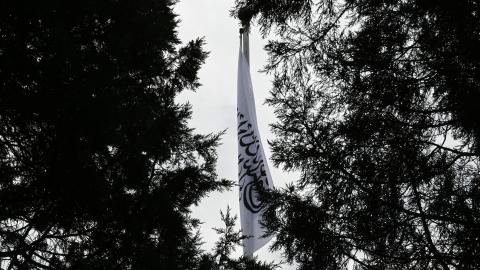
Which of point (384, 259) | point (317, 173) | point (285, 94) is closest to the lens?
point (384, 259)

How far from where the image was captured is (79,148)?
3.40 m

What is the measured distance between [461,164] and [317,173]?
1.63m

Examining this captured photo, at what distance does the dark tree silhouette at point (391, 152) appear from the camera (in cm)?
416

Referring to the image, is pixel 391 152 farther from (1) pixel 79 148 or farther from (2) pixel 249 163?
(2) pixel 249 163

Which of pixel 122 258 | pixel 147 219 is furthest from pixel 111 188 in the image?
pixel 122 258

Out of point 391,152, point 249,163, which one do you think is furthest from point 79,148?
point 249,163

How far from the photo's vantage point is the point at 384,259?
450 cm

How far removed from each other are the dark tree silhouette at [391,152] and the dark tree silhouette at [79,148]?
144 centimetres

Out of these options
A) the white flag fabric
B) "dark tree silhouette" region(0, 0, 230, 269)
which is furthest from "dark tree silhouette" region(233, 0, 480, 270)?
the white flag fabric

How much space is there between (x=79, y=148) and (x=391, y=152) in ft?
10.7

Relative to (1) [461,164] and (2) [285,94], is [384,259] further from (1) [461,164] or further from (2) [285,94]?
(2) [285,94]

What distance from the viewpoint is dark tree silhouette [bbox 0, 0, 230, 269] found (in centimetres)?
335

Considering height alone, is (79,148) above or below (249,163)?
below

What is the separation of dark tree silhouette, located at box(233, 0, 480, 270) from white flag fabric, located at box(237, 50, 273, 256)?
2.93 metres
